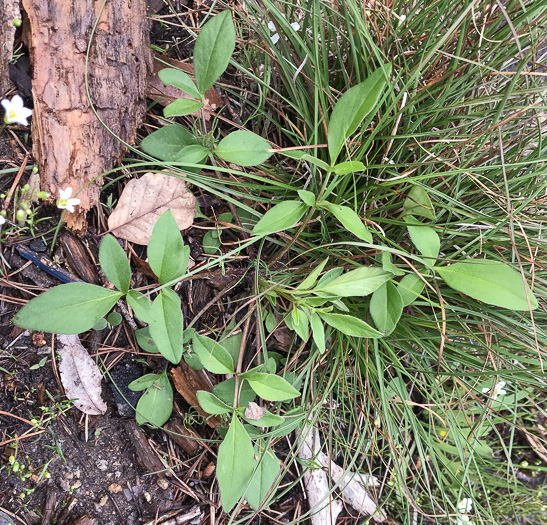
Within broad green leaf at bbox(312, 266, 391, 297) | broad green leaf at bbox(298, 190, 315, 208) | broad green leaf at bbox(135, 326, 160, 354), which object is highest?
broad green leaf at bbox(298, 190, 315, 208)

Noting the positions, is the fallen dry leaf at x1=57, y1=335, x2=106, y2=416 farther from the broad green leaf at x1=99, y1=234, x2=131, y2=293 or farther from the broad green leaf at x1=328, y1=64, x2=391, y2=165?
the broad green leaf at x1=328, y1=64, x2=391, y2=165

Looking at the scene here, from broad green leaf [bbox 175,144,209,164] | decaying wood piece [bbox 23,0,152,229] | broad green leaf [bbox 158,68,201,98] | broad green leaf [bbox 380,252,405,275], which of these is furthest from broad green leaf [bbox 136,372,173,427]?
broad green leaf [bbox 158,68,201,98]

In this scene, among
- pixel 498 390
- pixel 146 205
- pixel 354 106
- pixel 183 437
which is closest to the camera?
pixel 354 106

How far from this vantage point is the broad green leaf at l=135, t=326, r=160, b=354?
143 centimetres

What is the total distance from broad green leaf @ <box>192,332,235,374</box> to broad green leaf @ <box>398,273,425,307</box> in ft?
2.01

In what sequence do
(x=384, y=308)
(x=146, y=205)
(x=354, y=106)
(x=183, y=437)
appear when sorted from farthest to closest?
(x=183, y=437) < (x=146, y=205) < (x=384, y=308) < (x=354, y=106)

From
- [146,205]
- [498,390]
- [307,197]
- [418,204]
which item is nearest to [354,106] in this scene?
[307,197]

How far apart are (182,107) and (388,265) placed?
819 millimetres

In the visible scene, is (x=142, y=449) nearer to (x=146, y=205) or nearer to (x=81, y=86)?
(x=146, y=205)

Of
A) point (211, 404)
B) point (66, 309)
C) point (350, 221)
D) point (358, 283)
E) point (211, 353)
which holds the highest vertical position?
point (350, 221)

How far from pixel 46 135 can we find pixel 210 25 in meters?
0.63

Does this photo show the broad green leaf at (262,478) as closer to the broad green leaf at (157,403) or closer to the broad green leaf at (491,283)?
the broad green leaf at (157,403)

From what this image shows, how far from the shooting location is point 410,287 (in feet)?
4.54

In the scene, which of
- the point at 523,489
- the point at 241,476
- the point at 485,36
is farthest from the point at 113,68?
the point at 523,489
